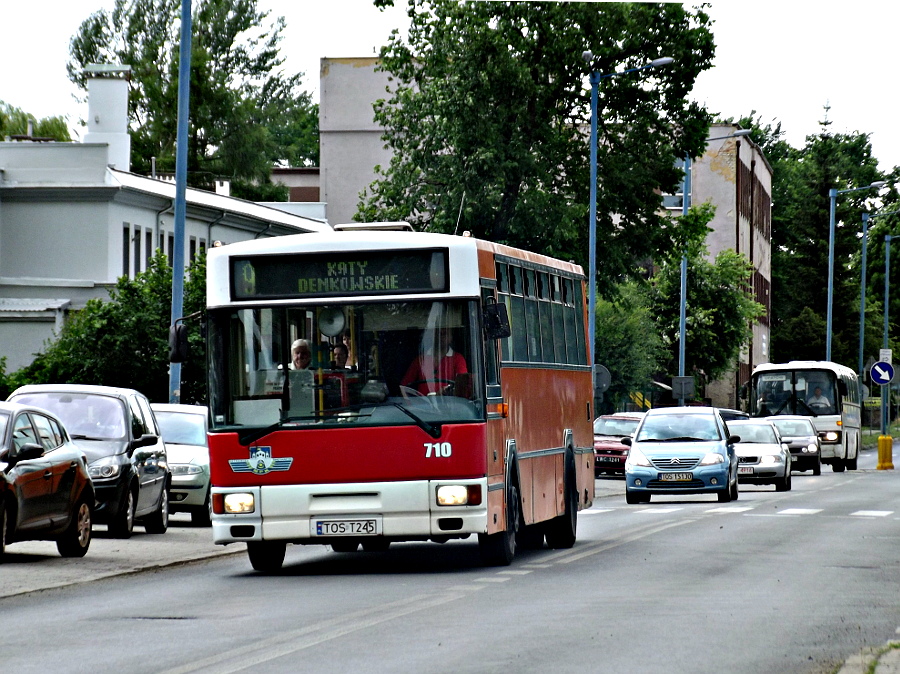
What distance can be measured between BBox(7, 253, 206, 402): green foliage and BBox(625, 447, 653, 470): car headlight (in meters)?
9.92

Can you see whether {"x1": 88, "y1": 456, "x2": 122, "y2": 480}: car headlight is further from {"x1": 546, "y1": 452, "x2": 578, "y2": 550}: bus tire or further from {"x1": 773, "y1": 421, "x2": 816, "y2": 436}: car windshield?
{"x1": 773, "y1": 421, "x2": 816, "y2": 436}: car windshield

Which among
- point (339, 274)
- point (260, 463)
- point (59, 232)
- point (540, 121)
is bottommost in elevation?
point (260, 463)

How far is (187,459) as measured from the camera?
2452 centimetres

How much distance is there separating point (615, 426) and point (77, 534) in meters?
29.9

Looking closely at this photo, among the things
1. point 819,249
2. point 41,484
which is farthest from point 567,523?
point 819,249

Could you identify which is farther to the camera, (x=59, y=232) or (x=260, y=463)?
(x=59, y=232)

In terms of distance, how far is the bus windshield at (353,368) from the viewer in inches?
587

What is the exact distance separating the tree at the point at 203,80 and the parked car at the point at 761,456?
1456 inches

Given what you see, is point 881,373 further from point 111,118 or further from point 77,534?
point 77,534

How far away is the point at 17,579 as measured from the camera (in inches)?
598

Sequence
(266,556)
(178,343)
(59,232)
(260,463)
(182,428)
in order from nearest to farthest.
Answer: (260,463) → (178,343) → (266,556) → (182,428) → (59,232)

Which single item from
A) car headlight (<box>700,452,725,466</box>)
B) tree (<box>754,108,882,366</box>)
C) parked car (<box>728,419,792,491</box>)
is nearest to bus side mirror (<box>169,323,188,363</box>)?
car headlight (<box>700,452,725,466</box>)

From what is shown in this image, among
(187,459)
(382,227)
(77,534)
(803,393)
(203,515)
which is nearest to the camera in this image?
(382,227)

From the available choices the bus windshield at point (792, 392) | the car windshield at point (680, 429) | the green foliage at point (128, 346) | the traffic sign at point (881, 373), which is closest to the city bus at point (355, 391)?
the car windshield at point (680, 429)
